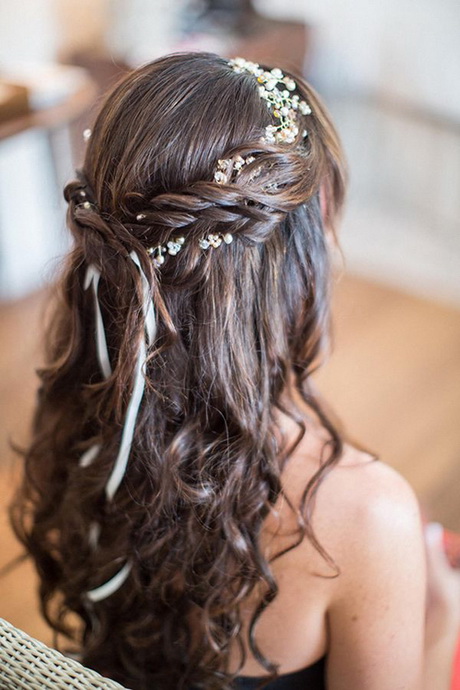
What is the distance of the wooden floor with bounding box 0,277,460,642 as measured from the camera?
1.96 m

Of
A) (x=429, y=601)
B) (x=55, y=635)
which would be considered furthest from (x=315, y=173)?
(x=55, y=635)

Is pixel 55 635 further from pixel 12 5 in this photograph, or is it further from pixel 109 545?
pixel 12 5

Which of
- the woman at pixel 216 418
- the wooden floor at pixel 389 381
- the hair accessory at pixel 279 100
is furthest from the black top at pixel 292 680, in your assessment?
the wooden floor at pixel 389 381

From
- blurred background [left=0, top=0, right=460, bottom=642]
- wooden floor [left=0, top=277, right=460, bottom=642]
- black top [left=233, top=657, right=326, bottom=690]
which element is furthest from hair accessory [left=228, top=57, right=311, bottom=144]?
wooden floor [left=0, top=277, right=460, bottom=642]

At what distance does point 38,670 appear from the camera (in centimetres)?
63

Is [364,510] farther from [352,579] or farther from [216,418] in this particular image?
[216,418]

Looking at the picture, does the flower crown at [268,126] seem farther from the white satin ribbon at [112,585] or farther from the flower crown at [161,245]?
the white satin ribbon at [112,585]

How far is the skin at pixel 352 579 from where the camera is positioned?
0.82 m

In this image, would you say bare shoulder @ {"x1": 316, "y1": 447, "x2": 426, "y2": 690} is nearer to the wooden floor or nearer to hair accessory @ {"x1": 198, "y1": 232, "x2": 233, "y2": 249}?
hair accessory @ {"x1": 198, "y1": 232, "x2": 233, "y2": 249}

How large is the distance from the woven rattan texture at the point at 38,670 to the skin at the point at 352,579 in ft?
0.96

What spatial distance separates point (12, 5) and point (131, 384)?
214 centimetres

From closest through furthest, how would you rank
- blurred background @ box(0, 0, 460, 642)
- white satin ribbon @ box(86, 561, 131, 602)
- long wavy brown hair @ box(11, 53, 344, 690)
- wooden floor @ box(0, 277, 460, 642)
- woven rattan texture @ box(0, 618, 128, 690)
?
woven rattan texture @ box(0, 618, 128, 690) < long wavy brown hair @ box(11, 53, 344, 690) < white satin ribbon @ box(86, 561, 131, 602) < wooden floor @ box(0, 277, 460, 642) < blurred background @ box(0, 0, 460, 642)

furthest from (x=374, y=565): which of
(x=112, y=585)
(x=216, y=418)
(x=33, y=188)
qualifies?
(x=33, y=188)

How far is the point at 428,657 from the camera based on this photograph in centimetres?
101
